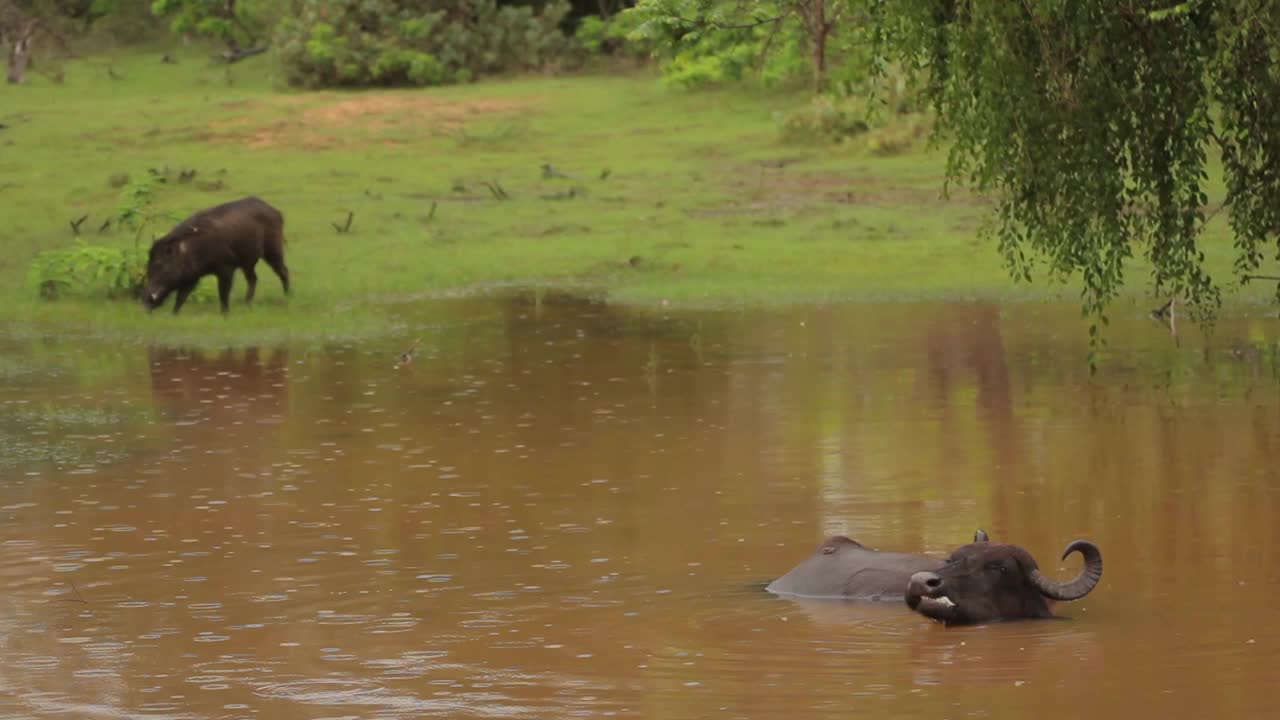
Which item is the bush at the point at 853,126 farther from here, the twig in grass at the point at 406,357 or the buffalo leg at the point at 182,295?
the twig in grass at the point at 406,357

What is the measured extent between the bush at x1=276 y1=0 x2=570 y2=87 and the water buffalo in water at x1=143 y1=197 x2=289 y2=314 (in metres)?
20.2

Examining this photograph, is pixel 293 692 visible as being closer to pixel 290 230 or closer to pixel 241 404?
pixel 241 404

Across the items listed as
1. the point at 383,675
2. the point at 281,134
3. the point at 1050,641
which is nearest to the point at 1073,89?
the point at 1050,641

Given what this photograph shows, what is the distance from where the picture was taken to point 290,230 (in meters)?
26.3

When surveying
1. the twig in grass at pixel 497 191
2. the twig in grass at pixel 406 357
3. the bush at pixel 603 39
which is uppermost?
the bush at pixel 603 39

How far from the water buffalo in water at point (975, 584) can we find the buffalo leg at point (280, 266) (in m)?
13.3

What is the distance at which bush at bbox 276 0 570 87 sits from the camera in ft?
139

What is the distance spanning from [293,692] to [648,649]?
1.51m

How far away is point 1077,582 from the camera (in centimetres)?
910

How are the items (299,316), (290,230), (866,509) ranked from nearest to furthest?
(866,509) < (299,316) < (290,230)

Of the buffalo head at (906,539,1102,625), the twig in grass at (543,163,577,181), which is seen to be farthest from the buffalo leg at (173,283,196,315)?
the buffalo head at (906,539,1102,625)

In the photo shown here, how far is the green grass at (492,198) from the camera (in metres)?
22.5

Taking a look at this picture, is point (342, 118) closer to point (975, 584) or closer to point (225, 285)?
point (225, 285)

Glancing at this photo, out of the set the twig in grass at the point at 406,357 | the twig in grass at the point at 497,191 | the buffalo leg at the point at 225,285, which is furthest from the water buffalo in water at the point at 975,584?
the twig in grass at the point at 497,191
